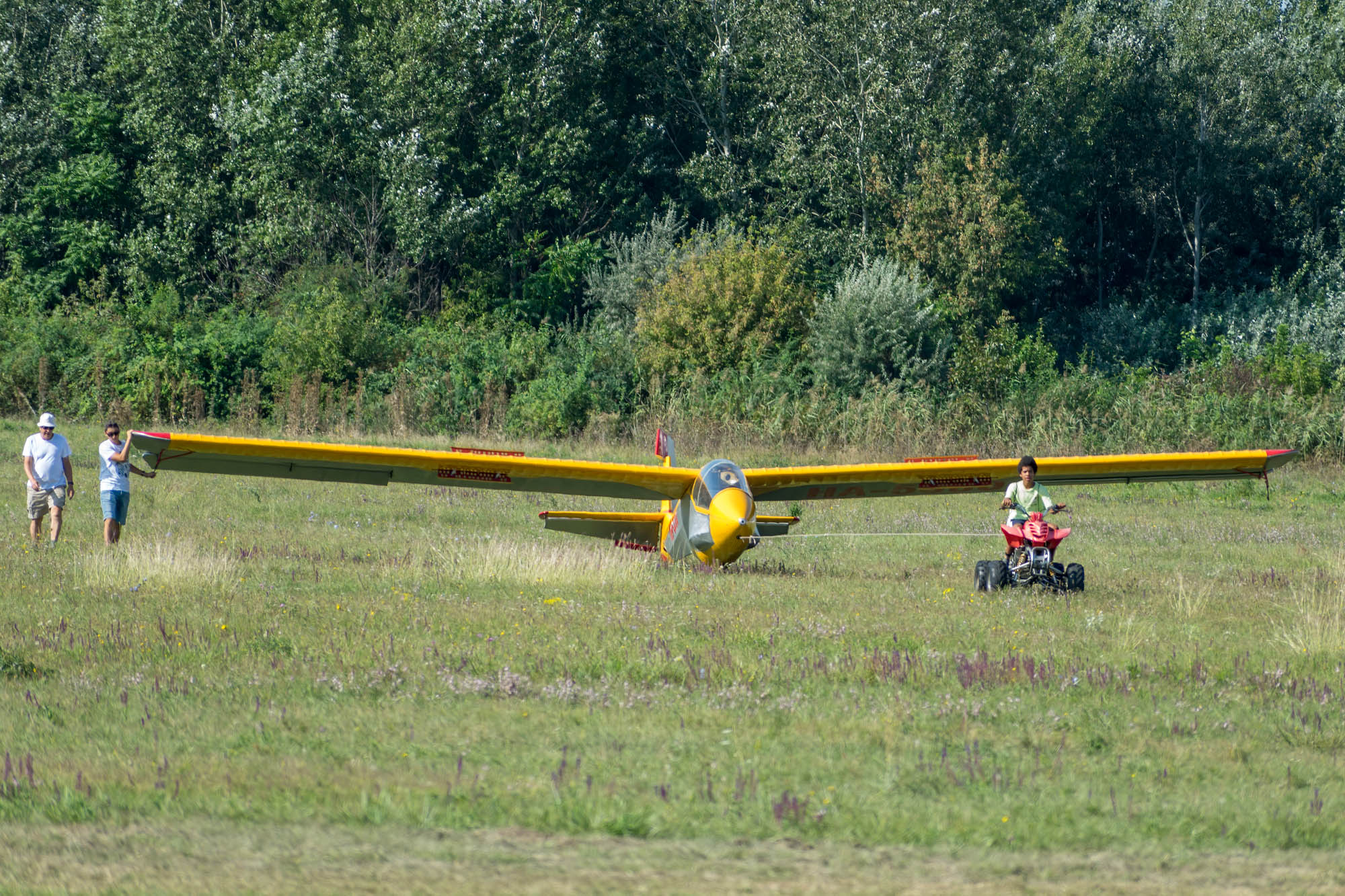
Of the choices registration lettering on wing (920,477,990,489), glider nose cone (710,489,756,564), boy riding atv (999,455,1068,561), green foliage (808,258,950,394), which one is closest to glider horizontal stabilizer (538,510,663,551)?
glider nose cone (710,489,756,564)

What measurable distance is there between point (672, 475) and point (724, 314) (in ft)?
69.5

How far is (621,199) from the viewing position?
46.7 m

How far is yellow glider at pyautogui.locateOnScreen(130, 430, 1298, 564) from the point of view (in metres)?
13.3

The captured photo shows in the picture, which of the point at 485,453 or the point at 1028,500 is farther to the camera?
the point at 485,453

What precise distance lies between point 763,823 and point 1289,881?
2.18 meters

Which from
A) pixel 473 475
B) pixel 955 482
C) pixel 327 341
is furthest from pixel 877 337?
pixel 473 475

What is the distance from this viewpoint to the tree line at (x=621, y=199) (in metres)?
34.4

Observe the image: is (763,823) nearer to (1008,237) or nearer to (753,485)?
(753,485)

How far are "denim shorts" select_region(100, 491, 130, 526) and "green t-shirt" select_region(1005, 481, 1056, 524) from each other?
974 cm

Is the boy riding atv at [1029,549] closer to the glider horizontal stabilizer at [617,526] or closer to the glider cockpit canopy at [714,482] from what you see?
the glider cockpit canopy at [714,482]

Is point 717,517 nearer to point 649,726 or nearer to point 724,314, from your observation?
point 649,726

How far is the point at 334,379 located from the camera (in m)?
34.6

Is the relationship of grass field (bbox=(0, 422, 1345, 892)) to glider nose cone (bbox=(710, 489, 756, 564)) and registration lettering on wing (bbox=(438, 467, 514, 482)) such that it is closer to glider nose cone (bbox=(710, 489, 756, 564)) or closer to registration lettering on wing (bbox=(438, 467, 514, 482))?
glider nose cone (bbox=(710, 489, 756, 564))

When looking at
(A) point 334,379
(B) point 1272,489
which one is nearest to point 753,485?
(B) point 1272,489
